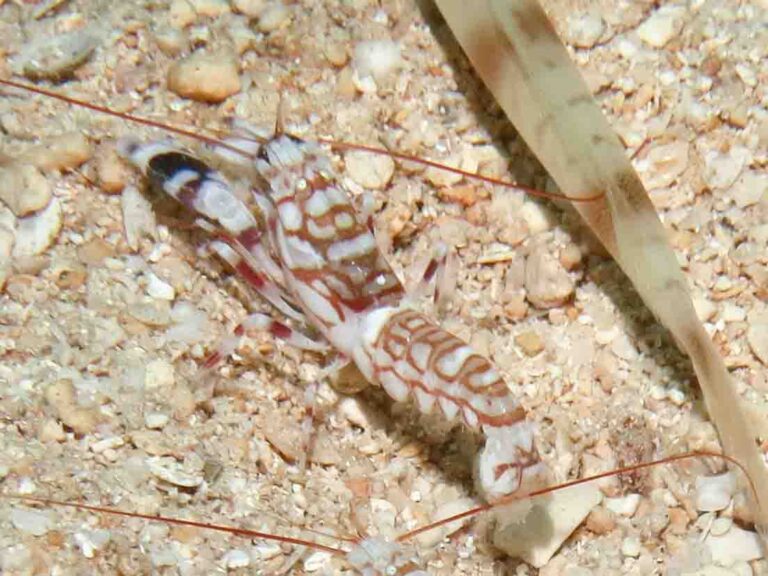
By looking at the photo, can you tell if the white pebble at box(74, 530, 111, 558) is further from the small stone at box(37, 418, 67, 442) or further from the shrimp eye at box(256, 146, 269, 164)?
the shrimp eye at box(256, 146, 269, 164)

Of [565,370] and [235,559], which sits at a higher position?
[565,370]

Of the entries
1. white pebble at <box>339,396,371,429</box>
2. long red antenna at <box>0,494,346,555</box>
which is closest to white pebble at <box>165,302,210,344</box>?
white pebble at <box>339,396,371,429</box>

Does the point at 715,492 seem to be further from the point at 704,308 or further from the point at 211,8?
the point at 211,8

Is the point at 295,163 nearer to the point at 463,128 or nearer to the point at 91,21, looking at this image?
the point at 463,128

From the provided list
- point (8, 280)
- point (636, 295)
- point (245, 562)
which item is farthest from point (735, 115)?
point (8, 280)

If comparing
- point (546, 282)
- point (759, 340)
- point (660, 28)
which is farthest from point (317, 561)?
point (660, 28)
